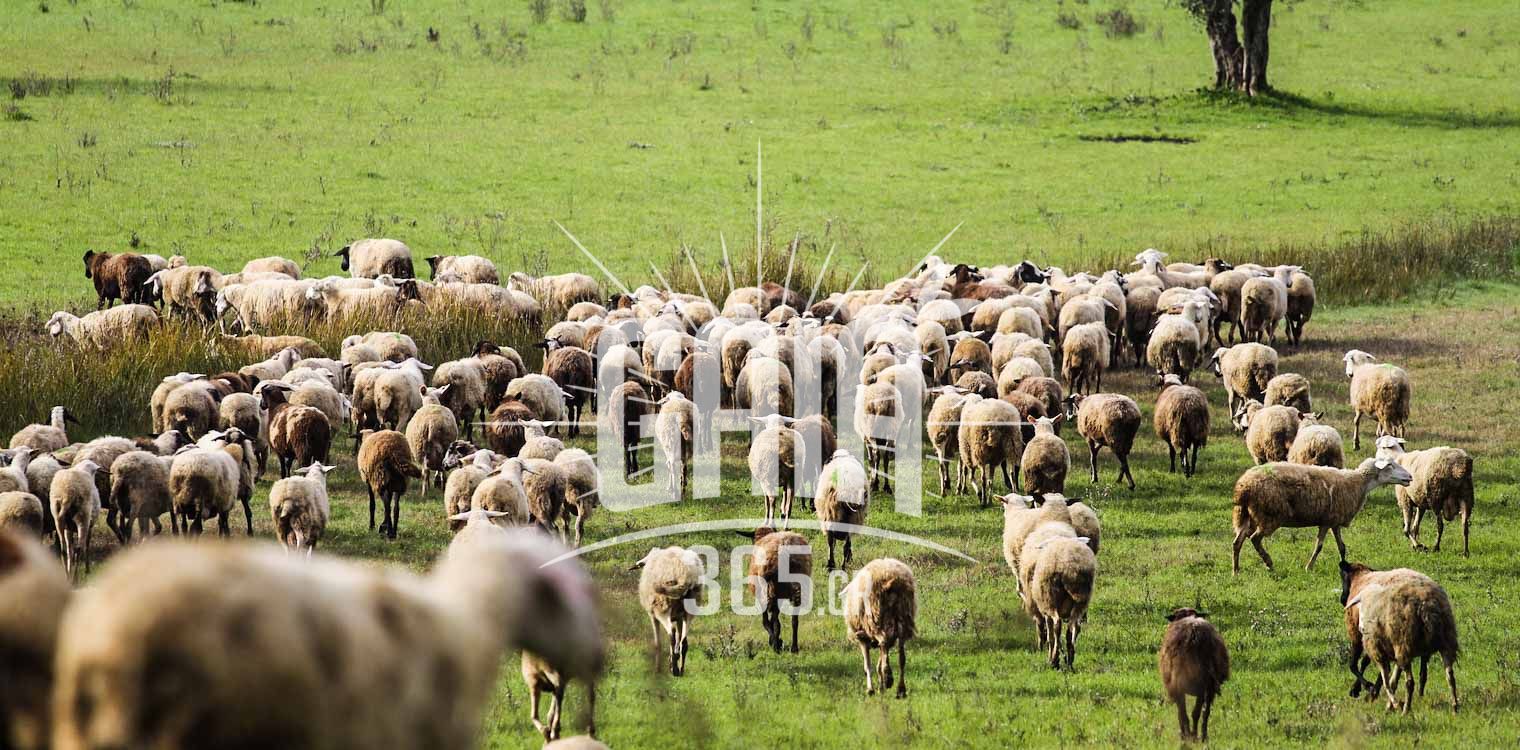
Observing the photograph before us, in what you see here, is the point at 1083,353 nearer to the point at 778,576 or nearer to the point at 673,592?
the point at 778,576

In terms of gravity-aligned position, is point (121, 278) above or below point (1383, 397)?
above

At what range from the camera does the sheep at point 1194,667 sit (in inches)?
305

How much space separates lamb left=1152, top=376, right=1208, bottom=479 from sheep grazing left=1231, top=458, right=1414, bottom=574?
2.92 m

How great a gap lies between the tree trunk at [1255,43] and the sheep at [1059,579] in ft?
108

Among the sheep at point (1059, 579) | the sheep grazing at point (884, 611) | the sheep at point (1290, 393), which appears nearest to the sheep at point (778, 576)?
the sheep grazing at point (884, 611)

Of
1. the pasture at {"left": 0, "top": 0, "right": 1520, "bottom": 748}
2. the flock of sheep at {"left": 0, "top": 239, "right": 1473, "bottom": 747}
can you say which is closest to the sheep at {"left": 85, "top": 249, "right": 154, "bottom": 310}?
the flock of sheep at {"left": 0, "top": 239, "right": 1473, "bottom": 747}

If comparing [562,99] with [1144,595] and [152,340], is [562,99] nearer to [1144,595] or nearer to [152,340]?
[152,340]

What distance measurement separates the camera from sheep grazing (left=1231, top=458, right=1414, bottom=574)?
1120 cm

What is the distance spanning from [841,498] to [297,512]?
4.13 meters

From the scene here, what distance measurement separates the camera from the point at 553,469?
461 inches

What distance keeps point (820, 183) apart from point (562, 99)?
9.19 m

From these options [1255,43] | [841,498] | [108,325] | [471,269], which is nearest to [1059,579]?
[841,498]

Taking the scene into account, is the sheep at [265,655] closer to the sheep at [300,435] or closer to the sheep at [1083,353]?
the sheep at [300,435]

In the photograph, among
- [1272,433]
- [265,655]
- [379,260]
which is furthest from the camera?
[379,260]
